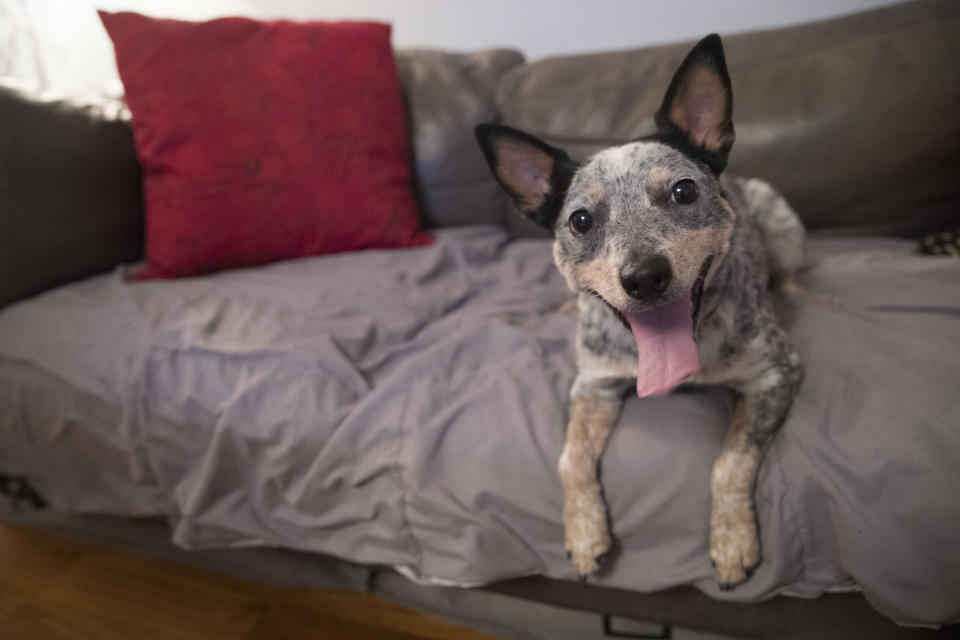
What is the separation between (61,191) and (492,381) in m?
1.81

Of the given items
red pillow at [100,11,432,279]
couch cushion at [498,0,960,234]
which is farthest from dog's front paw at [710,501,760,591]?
red pillow at [100,11,432,279]

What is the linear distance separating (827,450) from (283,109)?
2.12m

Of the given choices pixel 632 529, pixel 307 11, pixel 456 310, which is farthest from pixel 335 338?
pixel 307 11

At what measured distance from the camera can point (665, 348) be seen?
1217 millimetres

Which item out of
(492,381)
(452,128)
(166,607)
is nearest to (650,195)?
(492,381)

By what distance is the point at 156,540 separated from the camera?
195 cm

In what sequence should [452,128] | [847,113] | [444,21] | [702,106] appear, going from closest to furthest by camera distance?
1. [702,106]
2. [847,113]
3. [452,128]
4. [444,21]

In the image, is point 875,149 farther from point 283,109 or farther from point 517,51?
point 283,109

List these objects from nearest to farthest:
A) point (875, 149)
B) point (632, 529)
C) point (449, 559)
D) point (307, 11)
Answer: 1. point (632, 529)
2. point (449, 559)
3. point (875, 149)
4. point (307, 11)

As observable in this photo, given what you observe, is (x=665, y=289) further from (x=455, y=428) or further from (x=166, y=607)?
(x=166, y=607)

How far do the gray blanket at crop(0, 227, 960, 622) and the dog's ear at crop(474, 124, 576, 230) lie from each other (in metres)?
0.42

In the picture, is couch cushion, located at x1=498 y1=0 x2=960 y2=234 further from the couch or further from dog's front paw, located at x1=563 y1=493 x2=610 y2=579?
dog's front paw, located at x1=563 y1=493 x2=610 y2=579

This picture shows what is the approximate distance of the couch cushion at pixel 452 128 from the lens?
101 inches

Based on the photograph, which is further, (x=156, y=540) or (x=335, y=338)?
(x=156, y=540)
